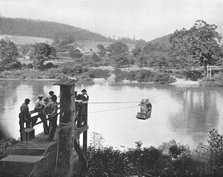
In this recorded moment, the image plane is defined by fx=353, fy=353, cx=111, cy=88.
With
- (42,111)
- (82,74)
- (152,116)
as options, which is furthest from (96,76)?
(42,111)

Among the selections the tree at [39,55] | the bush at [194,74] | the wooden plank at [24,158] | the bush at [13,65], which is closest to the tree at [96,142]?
the wooden plank at [24,158]

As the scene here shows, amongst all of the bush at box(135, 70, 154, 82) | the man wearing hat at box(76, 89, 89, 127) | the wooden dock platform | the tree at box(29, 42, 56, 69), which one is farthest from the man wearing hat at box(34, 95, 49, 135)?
the tree at box(29, 42, 56, 69)

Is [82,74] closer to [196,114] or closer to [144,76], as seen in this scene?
[144,76]

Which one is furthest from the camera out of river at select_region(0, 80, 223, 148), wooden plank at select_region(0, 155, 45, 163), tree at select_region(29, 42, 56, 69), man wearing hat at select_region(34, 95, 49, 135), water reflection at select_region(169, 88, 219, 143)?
tree at select_region(29, 42, 56, 69)

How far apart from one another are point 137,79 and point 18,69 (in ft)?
51.8

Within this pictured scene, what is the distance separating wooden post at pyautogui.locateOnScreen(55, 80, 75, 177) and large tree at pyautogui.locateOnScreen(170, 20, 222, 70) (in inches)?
1528

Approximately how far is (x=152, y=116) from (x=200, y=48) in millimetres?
22748

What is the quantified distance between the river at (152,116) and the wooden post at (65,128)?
4.45 m

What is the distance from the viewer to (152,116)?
24.5 m

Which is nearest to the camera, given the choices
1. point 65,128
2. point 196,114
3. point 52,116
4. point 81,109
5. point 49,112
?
point 65,128

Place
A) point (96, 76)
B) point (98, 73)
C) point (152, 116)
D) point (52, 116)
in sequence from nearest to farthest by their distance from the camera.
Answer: point (52, 116)
point (152, 116)
point (96, 76)
point (98, 73)

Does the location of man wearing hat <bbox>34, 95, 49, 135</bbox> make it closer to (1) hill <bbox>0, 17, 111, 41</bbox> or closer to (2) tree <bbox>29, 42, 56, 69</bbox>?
(2) tree <bbox>29, 42, 56, 69</bbox>

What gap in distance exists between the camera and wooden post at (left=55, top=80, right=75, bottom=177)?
23.9ft

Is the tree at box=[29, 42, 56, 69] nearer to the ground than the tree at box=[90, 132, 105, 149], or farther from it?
farther from it
